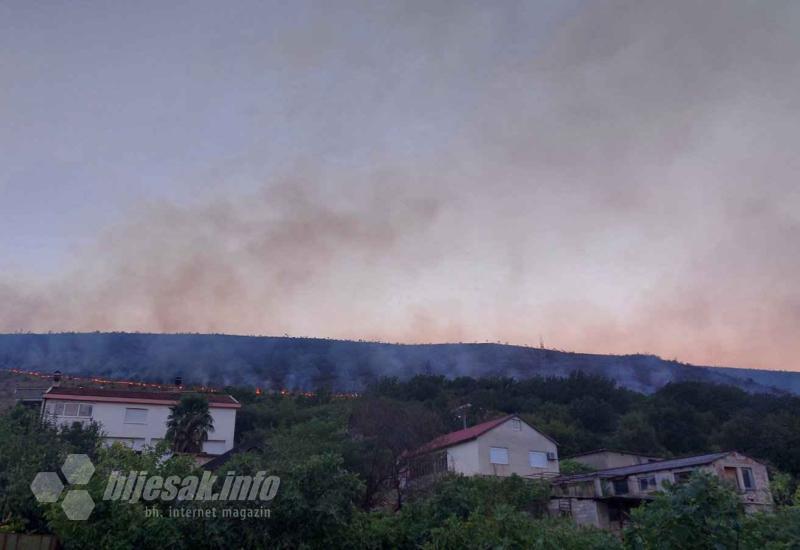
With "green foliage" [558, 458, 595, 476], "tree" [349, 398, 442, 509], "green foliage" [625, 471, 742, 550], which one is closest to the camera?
"green foliage" [625, 471, 742, 550]

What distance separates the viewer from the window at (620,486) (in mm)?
33312

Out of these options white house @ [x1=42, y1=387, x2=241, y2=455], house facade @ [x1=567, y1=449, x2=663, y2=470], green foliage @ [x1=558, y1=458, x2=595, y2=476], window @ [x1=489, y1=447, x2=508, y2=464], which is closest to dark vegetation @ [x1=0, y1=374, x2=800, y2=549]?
white house @ [x1=42, y1=387, x2=241, y2=455]

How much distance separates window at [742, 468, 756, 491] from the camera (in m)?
33.6

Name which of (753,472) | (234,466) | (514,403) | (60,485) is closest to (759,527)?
(234,466)

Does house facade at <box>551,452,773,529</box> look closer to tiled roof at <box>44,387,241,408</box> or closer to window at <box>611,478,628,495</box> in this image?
window at <box>611,478,628,495</box>

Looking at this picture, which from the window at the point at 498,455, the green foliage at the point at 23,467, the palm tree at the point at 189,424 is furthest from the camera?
the palm tree at the point at 189,424

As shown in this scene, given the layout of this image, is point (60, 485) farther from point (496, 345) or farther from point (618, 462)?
point (496, 345)

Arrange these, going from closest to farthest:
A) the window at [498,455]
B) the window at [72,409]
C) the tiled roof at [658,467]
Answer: the tiled roof at [658,467] → the window at [498,455] → the window at [72,409]

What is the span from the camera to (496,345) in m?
125

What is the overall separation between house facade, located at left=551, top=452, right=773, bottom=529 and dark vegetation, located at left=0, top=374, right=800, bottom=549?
8.23ft

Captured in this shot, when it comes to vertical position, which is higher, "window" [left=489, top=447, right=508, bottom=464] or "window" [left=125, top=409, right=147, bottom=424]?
"window" [left=125, top=409, right=147, bottom=424]

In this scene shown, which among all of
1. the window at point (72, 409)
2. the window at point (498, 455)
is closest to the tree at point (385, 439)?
the window at point (498, 455)

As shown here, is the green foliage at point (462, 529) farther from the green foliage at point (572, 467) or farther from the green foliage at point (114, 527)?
the green foliage at point (572, 467)

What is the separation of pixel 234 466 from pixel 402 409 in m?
26.8
